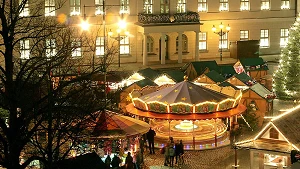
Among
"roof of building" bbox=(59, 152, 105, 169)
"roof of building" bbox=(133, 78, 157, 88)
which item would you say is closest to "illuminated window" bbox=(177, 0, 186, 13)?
"roof of building" bbox=(133, 78, 157, 88)

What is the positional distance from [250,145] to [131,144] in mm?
6199

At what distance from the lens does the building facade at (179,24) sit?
49531mm

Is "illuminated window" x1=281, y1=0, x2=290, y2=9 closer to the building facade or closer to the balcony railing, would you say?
the building facade

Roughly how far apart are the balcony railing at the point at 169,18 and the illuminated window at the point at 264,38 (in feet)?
23.4

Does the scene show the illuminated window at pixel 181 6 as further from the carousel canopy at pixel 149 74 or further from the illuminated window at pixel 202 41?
the carousel canopy at pixel 149 74

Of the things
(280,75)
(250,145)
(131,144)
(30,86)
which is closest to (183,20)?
(280,75)

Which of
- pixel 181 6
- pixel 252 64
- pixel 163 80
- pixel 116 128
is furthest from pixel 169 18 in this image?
pixel 116 128

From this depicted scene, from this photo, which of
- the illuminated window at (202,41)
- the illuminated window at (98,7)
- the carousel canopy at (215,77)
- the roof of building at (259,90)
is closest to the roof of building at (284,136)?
the roof of building at (259,90)

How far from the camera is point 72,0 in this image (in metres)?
49.4

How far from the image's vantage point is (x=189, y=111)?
3102 centimetres

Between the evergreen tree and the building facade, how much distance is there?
39.2ft

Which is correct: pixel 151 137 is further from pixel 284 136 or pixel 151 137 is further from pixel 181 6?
pixel 181 6

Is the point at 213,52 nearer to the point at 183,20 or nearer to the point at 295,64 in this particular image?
the point at 183,20

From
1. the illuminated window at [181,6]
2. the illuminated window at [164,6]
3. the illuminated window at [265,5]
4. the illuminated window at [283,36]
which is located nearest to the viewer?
the illuminated window at [164,6]
